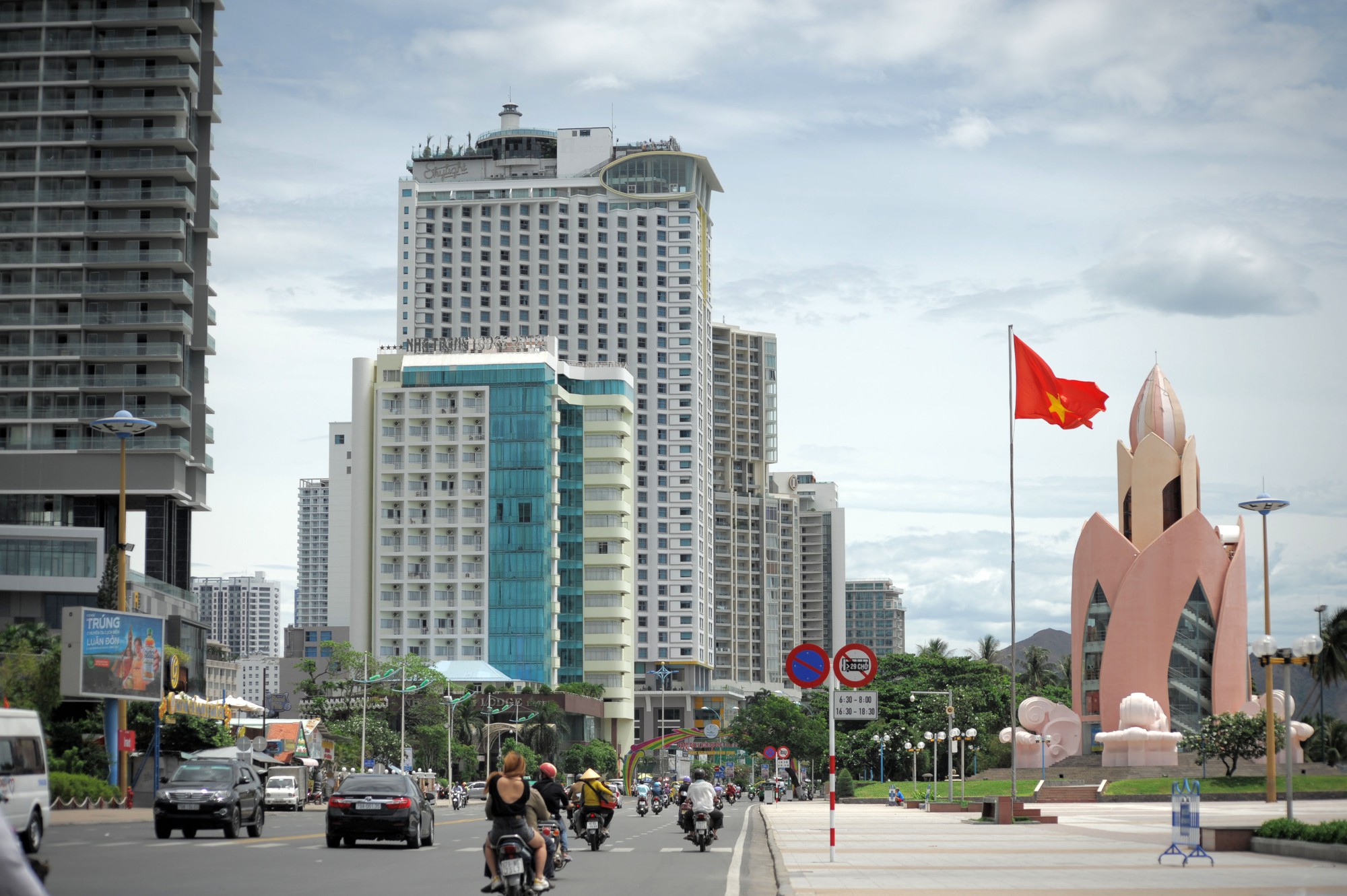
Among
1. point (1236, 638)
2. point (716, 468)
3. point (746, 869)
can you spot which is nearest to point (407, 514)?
point (1236, 638)

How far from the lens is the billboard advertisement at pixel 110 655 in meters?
46.1

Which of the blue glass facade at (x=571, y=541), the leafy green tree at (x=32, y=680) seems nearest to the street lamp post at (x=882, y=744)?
the blue glass facade at (x=571, y=541)

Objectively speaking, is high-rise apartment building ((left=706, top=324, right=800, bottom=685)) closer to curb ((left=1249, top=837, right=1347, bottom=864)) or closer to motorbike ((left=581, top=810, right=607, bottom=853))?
motorbike ((left=581, top=810, right=607, bottom=853))

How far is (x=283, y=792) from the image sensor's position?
55.2 meters

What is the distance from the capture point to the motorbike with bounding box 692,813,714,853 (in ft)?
91.4

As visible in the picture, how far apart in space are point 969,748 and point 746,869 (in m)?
80.5

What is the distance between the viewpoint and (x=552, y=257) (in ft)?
494

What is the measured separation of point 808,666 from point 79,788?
31.3 metres

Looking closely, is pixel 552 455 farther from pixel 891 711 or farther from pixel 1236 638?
pixel 1236 638

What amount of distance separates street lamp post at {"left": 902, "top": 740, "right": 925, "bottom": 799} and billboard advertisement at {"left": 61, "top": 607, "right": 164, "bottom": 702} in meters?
39.3

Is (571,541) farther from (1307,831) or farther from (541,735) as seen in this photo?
(1307,831)

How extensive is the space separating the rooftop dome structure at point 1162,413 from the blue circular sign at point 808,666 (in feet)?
238

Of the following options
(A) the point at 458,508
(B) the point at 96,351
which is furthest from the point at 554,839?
(A) the point at 458,508

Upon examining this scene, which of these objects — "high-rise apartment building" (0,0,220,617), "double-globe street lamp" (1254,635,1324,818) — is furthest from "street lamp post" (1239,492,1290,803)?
"high-rise apartment building" (0,0,220,617)
